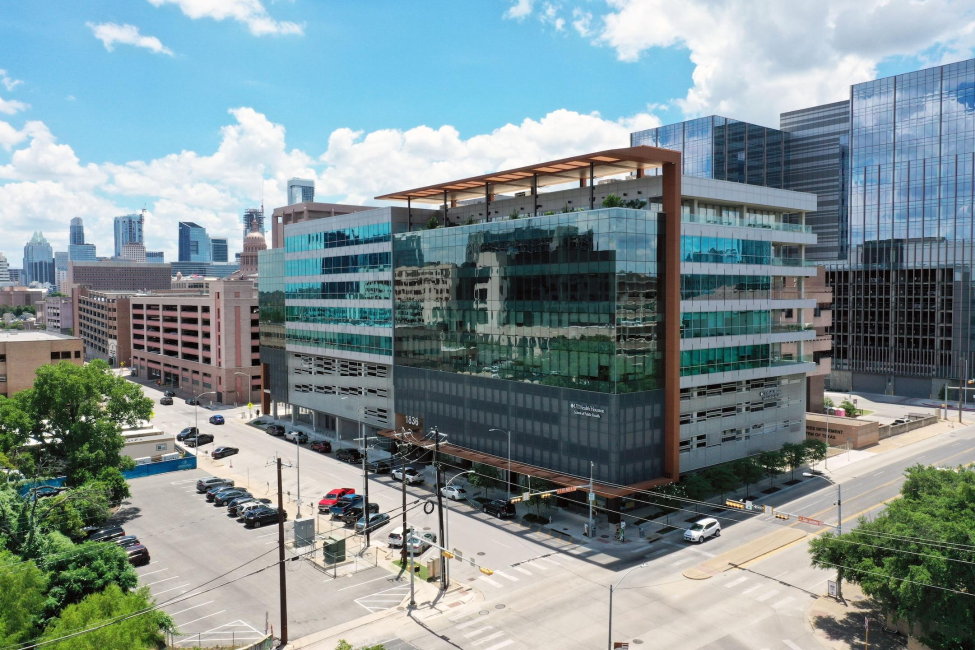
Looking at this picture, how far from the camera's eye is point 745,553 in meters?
51.3

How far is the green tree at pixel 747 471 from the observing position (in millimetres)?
62906

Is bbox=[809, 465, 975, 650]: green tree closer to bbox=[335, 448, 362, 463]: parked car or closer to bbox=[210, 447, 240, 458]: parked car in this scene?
bbox=[335, 448, 362, 463]: parked car

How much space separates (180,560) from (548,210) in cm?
4636

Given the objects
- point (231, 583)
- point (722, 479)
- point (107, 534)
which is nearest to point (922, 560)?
point (722, 479)

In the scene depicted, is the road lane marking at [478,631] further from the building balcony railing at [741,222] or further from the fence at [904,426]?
the fence at [904,426]

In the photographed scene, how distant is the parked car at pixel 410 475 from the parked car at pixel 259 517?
13.5m

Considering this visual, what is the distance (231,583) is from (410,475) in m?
26.2

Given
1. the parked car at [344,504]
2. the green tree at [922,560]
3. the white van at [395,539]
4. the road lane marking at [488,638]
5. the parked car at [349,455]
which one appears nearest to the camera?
the green tree at [922,560]

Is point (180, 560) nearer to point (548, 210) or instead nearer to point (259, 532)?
point (259, 532)

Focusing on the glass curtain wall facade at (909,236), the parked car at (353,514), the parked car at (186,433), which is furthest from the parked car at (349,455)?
the glass curtain wall facade at (909,236)

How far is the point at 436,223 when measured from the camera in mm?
79312

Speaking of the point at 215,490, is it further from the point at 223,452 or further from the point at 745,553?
the point at 745,553

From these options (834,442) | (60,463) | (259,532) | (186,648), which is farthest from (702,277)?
(60,463)

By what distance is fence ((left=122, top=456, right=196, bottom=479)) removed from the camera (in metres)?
78.3
